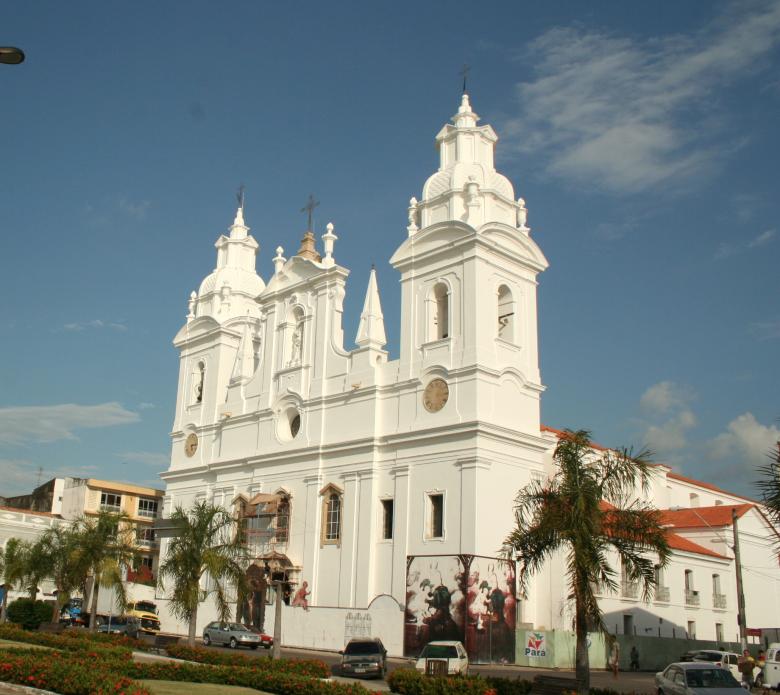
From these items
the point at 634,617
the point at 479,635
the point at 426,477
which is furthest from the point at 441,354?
the point at 634,617

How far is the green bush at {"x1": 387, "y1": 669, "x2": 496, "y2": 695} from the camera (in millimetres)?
18062

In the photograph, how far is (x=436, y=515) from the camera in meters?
36.4

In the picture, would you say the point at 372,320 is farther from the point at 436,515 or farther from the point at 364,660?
the point at 364,660

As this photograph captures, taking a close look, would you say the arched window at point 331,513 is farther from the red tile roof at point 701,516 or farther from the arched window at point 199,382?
the red tile roof at point 701,516

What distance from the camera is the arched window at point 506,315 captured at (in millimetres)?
39062

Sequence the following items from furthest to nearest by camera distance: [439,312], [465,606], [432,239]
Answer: [439,312], [432,239], [465,606]

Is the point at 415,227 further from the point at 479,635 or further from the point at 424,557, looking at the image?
the point at 479,635

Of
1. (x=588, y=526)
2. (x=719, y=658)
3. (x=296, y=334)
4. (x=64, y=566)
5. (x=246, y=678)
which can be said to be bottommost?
(x=246, y=678)

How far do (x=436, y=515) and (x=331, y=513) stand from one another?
624 cm

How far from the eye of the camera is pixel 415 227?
4094 cm

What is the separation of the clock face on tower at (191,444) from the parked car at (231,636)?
15.3m

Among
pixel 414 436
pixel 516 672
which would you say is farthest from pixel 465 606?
pixel 414 436

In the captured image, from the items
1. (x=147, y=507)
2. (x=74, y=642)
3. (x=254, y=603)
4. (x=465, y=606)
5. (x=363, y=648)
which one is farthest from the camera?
(x=147, y=507)

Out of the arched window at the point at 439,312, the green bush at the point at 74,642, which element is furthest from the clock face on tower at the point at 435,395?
the green bush at the point at 74,642
